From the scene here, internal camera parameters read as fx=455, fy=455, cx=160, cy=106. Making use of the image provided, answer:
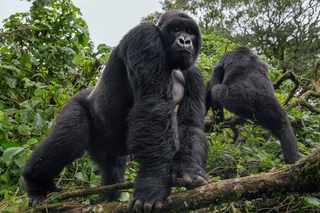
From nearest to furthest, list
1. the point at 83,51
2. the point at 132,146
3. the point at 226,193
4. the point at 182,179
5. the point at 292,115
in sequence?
the point at 226,193 → the point at 182,179 → the point at 132,146 → the point at 292,115 → the point at 83,51

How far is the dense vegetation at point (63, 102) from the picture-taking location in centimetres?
372

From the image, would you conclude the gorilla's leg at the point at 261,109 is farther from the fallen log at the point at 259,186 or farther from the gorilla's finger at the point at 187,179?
the fallen log at the point at 259,186

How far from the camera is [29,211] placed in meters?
2.96

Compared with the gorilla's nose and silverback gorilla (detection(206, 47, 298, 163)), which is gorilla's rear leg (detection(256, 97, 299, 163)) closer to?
silverback gorilla (detection(206, 47, 298, 163))

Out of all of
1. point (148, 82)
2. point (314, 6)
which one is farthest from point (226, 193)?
point (314, 6)

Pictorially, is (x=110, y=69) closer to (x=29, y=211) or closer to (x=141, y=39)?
(x=141, y=39)

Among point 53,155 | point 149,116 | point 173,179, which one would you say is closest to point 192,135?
point 149,116

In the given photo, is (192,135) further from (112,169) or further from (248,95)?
(248,95)

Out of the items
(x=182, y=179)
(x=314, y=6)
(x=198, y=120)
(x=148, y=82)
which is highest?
(x=314, y=6)

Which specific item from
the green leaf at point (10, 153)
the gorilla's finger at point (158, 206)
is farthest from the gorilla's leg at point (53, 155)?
the gorilla's finger at point (158, 206)

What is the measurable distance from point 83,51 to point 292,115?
2.89 m

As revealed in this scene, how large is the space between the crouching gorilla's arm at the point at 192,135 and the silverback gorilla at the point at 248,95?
129cm

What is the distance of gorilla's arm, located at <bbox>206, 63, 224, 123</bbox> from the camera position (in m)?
5.66

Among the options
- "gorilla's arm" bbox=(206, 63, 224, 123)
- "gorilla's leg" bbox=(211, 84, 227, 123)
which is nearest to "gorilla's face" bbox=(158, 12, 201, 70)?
"gorilla's leg" bbox=(211, 84, 227, 123)
